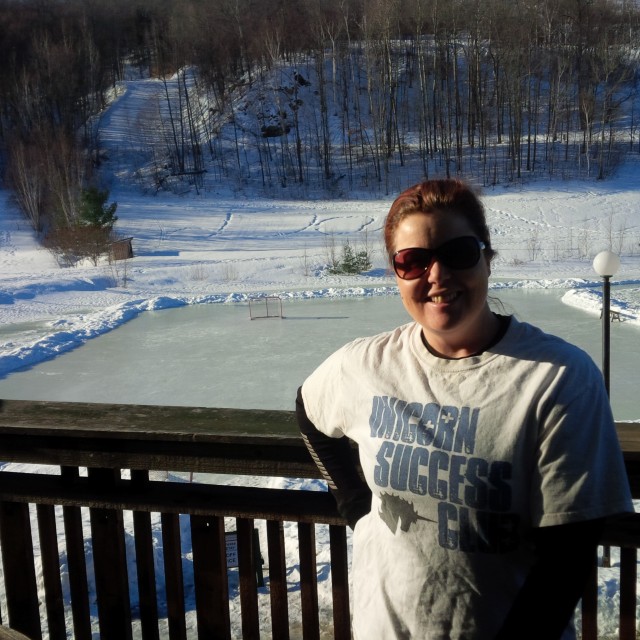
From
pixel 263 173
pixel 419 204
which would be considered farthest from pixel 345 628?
pixel 263 173

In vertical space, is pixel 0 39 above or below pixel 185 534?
above

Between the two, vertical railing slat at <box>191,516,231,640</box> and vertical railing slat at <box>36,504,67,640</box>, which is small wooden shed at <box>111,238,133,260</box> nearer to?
vertical railing slat at <box>36,504,67,640</box>

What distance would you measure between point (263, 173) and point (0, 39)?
3503 centimetres

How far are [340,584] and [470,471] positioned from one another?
86 cm

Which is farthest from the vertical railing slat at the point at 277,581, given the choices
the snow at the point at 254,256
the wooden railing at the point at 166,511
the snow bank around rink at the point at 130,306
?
the snow bank around rink at the point at 130,306

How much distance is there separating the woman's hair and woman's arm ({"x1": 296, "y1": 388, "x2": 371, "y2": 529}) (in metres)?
0.54

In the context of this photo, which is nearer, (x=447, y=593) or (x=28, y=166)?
(x=447, y=593)

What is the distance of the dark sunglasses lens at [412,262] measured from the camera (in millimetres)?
1497

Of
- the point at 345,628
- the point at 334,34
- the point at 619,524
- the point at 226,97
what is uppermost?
the point at 334,34

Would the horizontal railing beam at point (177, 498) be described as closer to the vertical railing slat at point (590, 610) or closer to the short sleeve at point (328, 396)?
the short sleeve at point (328, 396)

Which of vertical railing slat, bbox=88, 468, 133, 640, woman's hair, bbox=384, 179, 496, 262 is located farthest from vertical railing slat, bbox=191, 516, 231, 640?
woman's hair, bbox=384, 179, 496, 262

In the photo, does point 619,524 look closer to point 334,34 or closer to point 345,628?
point 345,628

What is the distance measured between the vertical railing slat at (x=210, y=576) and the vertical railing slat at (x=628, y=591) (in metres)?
1.10

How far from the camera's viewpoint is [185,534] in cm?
479
